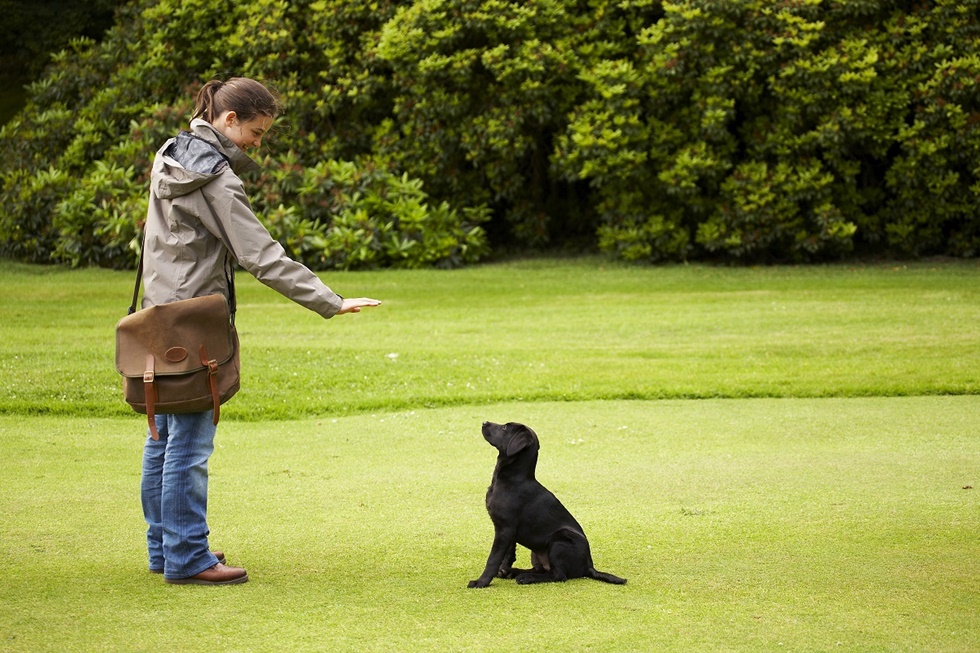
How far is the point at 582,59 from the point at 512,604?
1584 centimetres

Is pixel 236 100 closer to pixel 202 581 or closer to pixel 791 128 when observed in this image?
pixel 202 581

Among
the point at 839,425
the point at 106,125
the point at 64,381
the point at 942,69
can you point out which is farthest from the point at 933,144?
the point at 106,125

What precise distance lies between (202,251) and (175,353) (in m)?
0.36

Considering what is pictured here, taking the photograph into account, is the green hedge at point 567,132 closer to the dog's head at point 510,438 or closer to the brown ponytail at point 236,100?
the brown ponytail at point 236,100

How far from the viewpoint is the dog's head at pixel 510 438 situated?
4.11 m

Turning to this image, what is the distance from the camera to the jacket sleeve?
4.02m

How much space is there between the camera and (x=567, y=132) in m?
18.3

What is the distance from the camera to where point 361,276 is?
1750 centimetres

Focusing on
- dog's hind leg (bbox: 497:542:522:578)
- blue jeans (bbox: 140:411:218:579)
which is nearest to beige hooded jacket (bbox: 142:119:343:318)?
blue jeans (bbox: 140:411:218:579)

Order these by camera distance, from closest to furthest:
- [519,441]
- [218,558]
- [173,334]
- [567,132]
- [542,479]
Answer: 1. [173,334]
2. [519,441]
3. [218,558]
4. [542,479]
5. [567,132]

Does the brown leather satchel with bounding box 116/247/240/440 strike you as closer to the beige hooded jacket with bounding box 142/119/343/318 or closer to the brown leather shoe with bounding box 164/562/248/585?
the beige hooded jacket with bounding box 142/119/343/318

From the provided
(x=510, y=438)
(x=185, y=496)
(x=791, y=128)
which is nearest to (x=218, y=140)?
(x=185, y=496)

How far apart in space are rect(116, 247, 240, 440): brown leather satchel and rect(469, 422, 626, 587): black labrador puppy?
97 cm

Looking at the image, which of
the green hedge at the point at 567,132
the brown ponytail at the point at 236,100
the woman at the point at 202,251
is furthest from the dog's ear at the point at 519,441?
the green hedge at the point at 567,132
